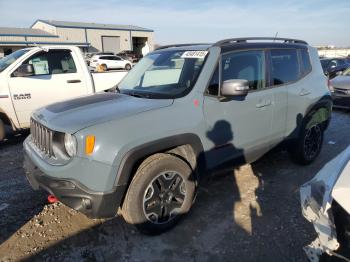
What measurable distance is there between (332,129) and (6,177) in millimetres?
6636

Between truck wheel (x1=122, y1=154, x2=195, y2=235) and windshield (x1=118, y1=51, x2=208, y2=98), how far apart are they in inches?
29.5

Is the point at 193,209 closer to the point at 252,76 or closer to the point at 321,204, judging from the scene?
the point at 252,76

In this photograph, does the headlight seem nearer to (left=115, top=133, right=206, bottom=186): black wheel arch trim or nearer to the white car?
(left=115, top=133, right=206, bottom=186): black wheel arch trim

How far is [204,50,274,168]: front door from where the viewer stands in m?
3.43

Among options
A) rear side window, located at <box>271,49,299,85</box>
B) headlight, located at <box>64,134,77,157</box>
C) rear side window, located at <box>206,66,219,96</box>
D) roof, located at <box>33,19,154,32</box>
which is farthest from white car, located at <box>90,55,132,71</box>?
headlight, located at <box>64,134,77,157</box>

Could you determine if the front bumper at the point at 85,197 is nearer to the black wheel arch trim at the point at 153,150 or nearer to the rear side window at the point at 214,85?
the black wheel arch trim at the point at 153,150

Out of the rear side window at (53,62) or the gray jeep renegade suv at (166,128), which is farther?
the rear side window at (53,62)

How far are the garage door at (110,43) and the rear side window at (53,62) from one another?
4685cm

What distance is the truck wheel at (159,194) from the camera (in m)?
2.97

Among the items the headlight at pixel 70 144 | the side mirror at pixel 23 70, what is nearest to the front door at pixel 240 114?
the headlight at pixel 70 144

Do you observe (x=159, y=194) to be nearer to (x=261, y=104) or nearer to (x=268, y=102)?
(x=261, y=104)

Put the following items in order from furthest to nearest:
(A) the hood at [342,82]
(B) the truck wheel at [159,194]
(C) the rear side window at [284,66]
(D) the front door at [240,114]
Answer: (A) the hood at [342,82]
(C) the rear side window at [284,66]
(D) the front door at [240,114]
(B) the truck wheel at [159,194]

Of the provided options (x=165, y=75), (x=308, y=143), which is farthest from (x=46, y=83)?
(x=308, y=143)

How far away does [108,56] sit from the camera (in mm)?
31578
